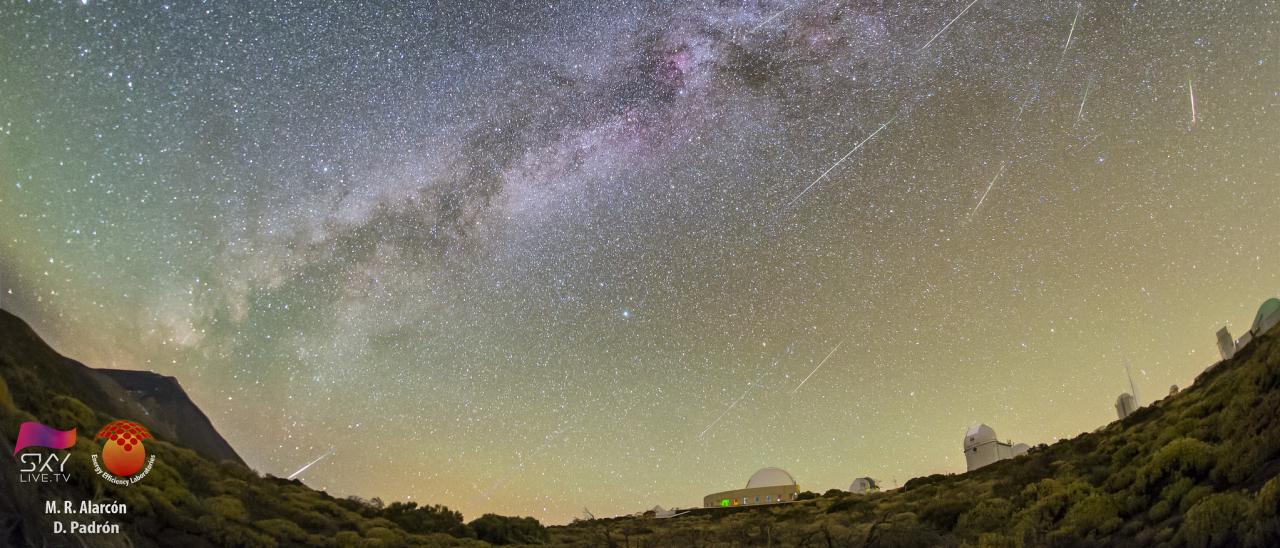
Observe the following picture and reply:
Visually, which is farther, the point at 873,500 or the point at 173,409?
the point at 173,409

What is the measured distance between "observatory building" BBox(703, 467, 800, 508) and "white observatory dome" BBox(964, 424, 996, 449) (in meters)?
11.8

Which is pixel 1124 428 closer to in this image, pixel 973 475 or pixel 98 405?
pixel 973 475

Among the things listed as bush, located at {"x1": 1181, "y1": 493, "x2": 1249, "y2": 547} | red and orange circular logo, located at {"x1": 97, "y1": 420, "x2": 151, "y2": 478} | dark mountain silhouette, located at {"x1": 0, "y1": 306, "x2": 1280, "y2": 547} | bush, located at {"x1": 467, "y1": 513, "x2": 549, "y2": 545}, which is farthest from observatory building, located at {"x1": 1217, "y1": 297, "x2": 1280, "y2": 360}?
red and orange circular logo, located at {"x1": 97, "y1": 420, "x2": 151, "y2": 478}

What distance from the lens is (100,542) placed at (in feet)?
Answer: 36.4

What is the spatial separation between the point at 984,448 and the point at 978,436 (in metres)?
0.84

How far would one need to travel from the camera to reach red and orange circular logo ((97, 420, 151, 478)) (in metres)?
15.9

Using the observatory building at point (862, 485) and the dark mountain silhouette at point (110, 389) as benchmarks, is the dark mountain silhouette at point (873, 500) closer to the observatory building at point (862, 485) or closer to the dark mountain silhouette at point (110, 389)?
the dark mountain silhouette at point (110, 389)

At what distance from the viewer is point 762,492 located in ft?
170

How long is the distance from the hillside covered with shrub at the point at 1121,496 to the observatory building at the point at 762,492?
1945 cm

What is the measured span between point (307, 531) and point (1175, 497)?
856 inches

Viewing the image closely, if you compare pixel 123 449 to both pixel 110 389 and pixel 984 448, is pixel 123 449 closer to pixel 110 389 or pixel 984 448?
pixel 110 389

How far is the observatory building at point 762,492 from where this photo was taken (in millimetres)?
50781

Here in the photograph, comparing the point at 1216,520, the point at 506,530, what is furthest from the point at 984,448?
the point at 1216,520

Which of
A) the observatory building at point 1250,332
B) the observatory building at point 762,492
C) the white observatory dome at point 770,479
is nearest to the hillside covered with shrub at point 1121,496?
the observatory building at point 1250,332
